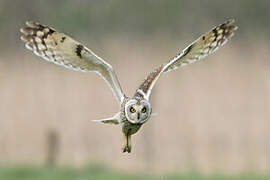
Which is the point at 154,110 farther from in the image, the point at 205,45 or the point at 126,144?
the point at 126,144

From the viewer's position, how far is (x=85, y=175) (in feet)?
35.2

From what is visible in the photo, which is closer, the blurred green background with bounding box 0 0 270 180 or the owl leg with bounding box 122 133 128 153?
the owl leg with bounding box 122 133 128 153

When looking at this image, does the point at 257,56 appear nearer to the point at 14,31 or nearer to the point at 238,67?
the point at 238,67

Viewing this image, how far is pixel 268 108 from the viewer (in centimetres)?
1198

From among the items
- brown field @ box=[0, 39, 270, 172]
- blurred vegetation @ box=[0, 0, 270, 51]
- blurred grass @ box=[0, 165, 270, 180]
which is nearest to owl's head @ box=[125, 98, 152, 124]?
blurred grass @ box=[0, 165, 270, 180]

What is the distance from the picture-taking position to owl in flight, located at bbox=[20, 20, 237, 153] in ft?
20.9

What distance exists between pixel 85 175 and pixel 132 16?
4.21 meters

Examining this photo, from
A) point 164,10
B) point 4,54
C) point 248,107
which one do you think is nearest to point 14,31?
point 4,54

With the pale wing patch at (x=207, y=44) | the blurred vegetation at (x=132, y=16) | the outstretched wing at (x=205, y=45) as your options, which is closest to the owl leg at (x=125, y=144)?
the outstretched wing at (x=205, y=45)

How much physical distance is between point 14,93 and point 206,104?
2.19m

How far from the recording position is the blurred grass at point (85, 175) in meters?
10.4

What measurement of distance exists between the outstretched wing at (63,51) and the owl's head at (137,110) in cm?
22

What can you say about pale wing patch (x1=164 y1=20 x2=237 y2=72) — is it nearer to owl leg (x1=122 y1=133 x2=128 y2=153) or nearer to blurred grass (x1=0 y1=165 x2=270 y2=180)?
owl leg (x1=122 y1=133 x2=128 y2=153)

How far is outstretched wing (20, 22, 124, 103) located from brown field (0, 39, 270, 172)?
13.3ft
